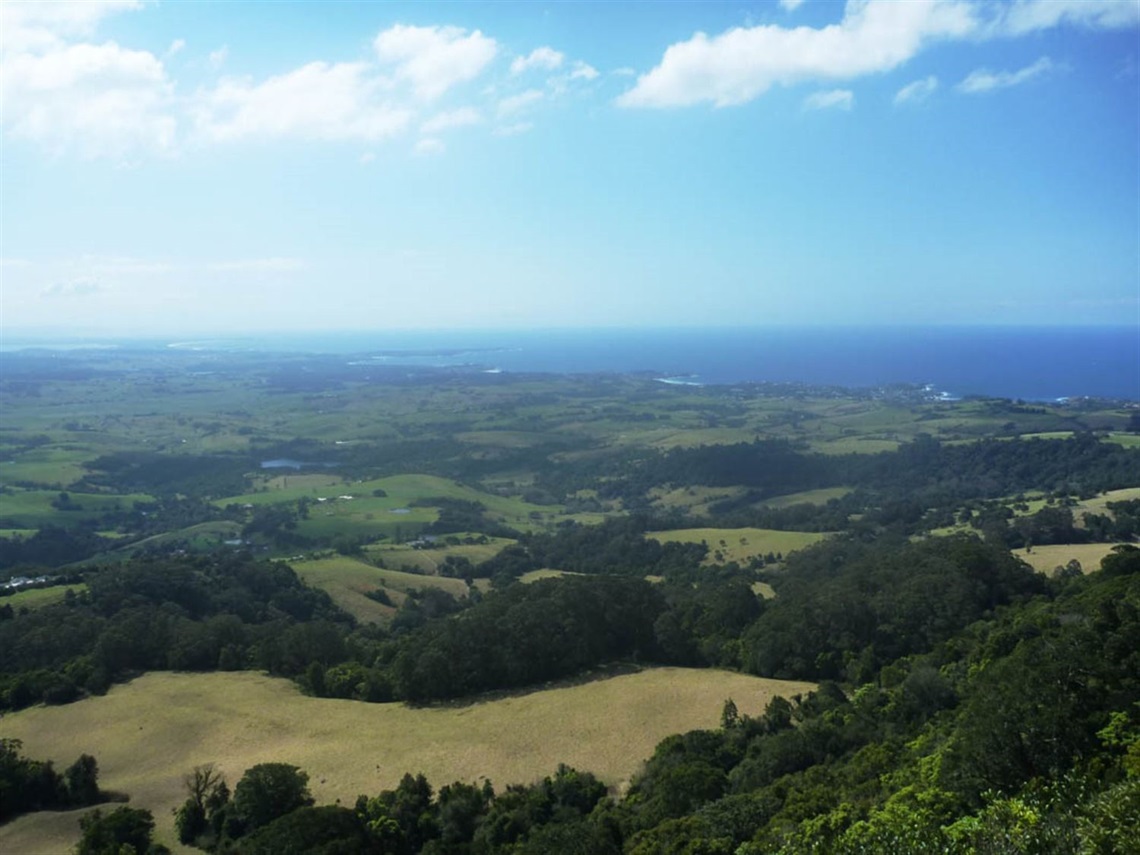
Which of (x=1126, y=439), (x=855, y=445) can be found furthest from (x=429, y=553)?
(x=1126, y=439)

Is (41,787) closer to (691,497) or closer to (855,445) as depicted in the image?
(691,497)

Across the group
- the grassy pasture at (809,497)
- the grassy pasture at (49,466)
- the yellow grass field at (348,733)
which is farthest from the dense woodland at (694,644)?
the grassy pasture at (49,466)

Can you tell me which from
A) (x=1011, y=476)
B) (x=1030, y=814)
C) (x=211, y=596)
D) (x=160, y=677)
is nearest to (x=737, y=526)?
(x=1011, y=476)

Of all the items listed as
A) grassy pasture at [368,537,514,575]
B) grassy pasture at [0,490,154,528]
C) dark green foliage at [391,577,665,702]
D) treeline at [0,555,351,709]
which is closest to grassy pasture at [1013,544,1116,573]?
dark green foliage at [391,577,665,702]

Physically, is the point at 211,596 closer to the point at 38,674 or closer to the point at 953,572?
the point at 38,674

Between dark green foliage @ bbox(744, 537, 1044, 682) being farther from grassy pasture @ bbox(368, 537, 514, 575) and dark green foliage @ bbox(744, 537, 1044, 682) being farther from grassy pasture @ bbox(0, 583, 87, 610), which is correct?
grassy pasture @ bbox(0, 583, 87, 610)
